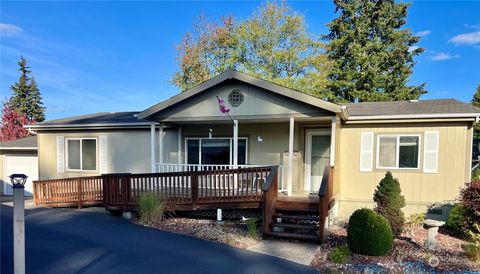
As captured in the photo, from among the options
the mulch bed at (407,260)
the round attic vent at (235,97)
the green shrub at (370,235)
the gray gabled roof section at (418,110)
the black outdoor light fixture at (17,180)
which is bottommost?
the mulch bed at (407,260)

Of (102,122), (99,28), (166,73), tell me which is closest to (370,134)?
(102,122)

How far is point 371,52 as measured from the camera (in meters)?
23.4

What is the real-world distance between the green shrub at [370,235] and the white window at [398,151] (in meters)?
3.97

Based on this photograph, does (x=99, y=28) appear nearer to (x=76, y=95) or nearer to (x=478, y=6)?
(x=76, y=95)

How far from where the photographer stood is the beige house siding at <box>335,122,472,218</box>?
8484 millimetres

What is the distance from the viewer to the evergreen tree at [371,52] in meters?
22.6

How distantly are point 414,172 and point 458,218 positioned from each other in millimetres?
1665

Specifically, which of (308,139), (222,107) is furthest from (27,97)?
(308,139)

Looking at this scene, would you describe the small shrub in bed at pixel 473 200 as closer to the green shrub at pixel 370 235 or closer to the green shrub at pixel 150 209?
the green shrub at pixel 370 235

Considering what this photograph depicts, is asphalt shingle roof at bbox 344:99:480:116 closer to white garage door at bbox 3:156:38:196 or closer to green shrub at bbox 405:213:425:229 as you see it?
green shrub at bbox 405:213:425:229

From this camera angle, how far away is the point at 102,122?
11.7 meters

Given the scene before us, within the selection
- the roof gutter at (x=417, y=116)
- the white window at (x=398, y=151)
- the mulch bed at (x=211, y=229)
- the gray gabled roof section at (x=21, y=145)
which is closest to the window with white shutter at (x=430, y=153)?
the white window at (x=398, y=151)

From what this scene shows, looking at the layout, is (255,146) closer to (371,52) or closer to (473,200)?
(473,200)

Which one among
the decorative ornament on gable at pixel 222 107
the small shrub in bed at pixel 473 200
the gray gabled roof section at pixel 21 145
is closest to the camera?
the small shrub in bed at pixel 473 200
